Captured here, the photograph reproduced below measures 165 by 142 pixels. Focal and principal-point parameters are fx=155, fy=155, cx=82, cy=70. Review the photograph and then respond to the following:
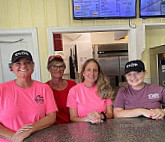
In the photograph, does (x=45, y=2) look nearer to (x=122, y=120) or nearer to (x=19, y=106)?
(x=19, y=106)

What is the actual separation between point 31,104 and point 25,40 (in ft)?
4.95

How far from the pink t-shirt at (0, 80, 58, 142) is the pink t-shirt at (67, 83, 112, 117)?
26 centimetres

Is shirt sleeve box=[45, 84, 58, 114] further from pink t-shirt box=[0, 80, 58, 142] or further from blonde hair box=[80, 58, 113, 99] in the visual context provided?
blonde hair box=[80, 58, 113, 99]

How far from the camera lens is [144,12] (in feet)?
7.73

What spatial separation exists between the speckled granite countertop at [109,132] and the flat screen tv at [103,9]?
1.62 m

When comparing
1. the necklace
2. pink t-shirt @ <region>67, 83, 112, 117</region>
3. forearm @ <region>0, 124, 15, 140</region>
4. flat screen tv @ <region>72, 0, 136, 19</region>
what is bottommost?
forearm @ <region>0, 124, 15, 140</region>

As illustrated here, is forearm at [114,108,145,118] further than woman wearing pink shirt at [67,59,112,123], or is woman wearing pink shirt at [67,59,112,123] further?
woman wearing pink shirt at [67,59,112,123]

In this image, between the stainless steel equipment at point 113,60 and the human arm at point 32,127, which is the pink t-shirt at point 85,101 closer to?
the human arm at point 32,127

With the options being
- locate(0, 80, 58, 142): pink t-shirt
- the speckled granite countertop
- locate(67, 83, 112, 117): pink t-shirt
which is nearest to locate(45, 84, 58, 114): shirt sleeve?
locate(0, 80, 58, 142): pink t-shirt

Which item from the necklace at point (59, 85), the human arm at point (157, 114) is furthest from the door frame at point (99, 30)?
the human arm at point (157, 114)

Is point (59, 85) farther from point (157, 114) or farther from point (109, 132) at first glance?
point (157, 114)

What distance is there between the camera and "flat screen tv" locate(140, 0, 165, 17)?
2342 mm

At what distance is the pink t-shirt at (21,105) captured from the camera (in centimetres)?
111

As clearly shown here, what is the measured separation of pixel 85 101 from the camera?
1403mm
